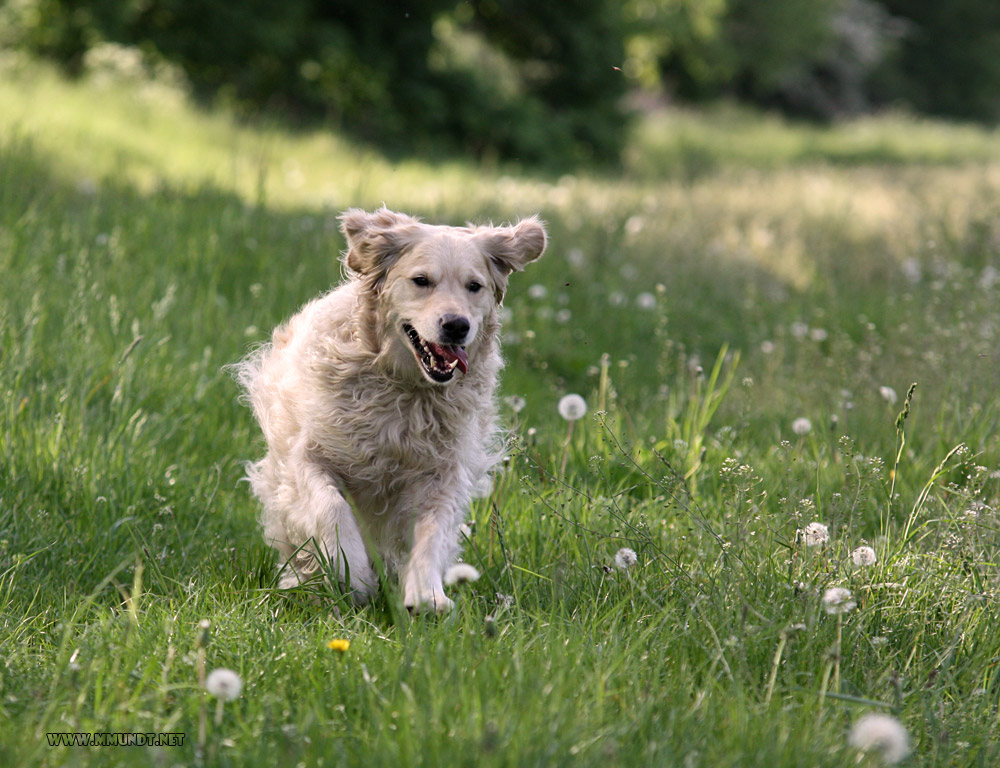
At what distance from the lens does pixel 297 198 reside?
10.5 m

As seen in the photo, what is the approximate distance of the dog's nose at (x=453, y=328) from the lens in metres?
3.77

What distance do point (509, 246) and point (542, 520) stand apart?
45.5 inches

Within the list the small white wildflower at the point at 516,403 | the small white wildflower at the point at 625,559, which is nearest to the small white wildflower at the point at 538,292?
the small white wildflower at the point at 516,403

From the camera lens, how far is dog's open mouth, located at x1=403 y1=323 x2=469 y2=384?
12.6 feet

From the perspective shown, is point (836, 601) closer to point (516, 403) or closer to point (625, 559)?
point (625, 559)

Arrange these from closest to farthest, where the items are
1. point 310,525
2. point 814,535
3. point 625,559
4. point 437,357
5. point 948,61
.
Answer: point 814,535 < point 625,559 < point 310,525 < point 437,357 < point 948,61

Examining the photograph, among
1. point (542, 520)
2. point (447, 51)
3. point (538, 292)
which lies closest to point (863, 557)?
point (542, 520)

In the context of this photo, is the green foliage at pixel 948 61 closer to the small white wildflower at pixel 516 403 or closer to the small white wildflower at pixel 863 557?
the small white wildflower at pixel 516 403

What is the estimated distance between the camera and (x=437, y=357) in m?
3.89

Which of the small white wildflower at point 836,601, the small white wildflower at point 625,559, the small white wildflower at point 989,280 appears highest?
the small white wildflower at point 989,280

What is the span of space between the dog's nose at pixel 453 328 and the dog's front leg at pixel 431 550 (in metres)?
0.58

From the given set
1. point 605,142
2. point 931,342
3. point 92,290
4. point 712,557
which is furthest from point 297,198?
point 605,142

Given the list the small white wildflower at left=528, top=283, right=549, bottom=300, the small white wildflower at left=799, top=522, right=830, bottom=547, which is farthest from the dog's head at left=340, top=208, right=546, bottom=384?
the small white wildflower at left=528, top=283, right=549, bottom=300

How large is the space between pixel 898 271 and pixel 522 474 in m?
6.16
